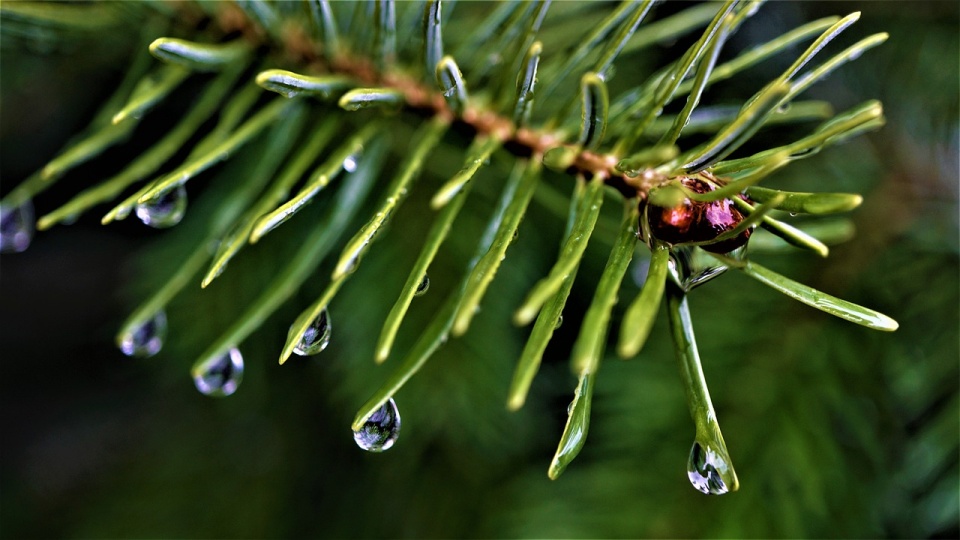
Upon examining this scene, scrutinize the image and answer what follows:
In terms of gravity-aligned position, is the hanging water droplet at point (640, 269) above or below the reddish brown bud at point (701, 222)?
below

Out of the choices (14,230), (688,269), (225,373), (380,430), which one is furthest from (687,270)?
(14,230)

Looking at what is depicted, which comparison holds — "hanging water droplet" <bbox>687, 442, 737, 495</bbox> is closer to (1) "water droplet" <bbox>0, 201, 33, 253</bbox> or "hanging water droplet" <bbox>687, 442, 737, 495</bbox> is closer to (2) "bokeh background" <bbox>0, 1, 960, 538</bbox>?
(2) "bokeh background" <bbox>0, 1, 960, 538</bbox>

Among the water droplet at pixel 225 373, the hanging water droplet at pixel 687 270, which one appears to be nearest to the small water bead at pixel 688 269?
the hanging water droplet at pixel 687 270

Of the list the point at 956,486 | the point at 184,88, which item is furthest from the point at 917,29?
the point at 184,88

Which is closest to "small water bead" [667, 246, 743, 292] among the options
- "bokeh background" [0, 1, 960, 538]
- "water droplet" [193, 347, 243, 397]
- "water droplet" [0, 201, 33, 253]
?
"bokeh background" [0, 1, 960, 538]

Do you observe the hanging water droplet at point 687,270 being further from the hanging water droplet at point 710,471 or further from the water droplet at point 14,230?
the water droplet at point 14,230

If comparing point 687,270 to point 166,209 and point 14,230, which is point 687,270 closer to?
point 166,209

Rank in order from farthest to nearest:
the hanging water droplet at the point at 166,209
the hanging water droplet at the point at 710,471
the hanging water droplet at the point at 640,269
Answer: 1. the hanging water droplet at the point at 640,269
2. the hanging water droplet at the point at 166,209
3. the hanging water droplet at the point at 710,471
